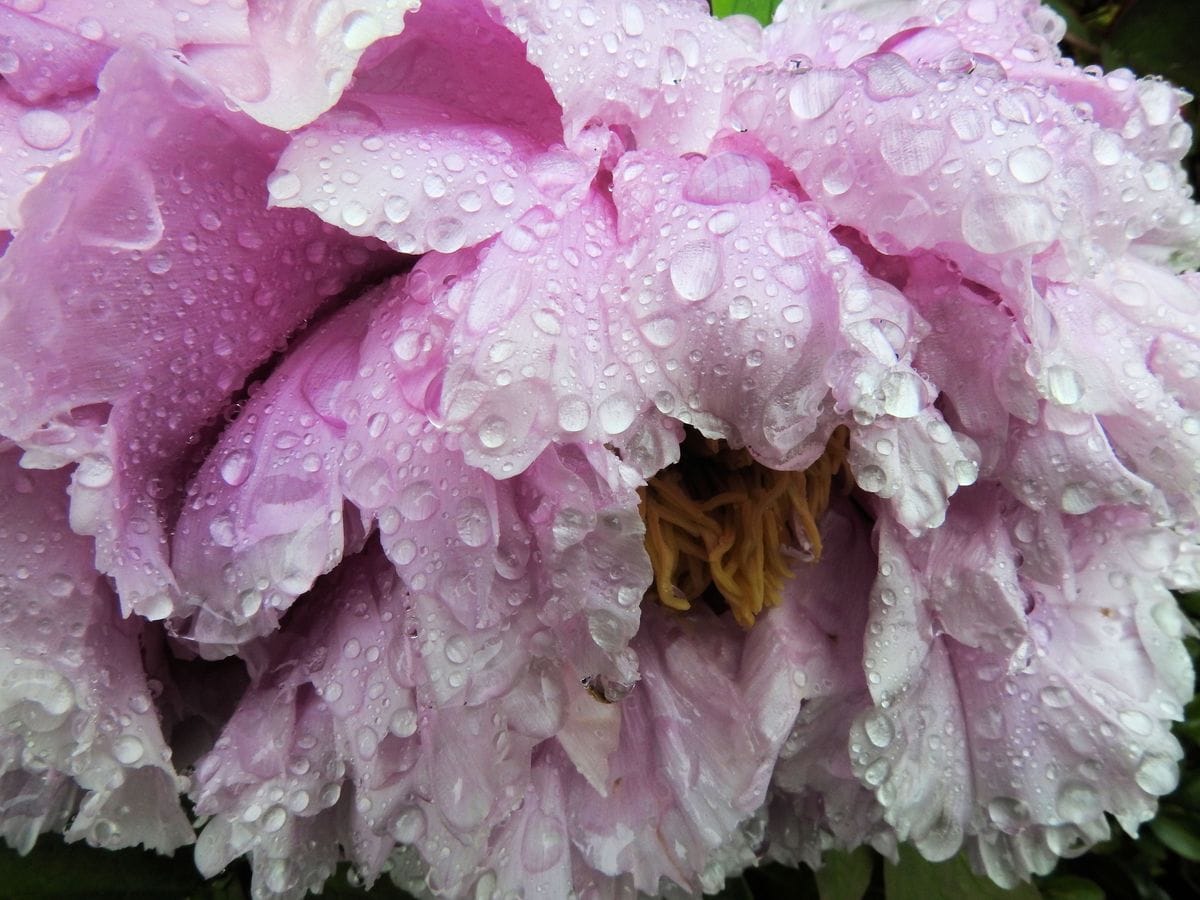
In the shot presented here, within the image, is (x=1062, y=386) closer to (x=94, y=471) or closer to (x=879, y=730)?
(x=879, y=730)

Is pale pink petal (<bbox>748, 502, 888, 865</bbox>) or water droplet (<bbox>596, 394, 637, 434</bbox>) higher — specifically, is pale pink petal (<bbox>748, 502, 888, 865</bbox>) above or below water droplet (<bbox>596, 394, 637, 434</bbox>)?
below

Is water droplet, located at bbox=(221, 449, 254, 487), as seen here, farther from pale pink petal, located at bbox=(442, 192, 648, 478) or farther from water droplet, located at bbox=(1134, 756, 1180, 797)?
water droplet, located at bbox=(1134, 756, 1180, 797)

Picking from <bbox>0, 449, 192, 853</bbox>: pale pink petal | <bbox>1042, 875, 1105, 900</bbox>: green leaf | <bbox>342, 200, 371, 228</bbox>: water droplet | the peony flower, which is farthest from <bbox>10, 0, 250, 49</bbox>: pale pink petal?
<bbox>1042, 875, 1105, 900</bbox>: green leaf

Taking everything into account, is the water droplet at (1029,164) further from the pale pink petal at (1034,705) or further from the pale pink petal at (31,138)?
the pale pink petal at (31,138)

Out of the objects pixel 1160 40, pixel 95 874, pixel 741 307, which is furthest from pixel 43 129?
pixel 1160 40

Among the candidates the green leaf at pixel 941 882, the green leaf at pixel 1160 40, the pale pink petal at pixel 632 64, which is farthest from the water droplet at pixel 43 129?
the green leaf at pixel 1160 40
